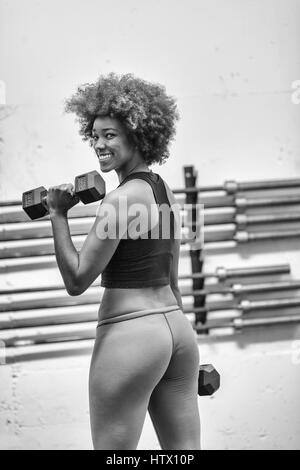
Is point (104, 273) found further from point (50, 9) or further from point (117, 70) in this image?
point (50, 9)

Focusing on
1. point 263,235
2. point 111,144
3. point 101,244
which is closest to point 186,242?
point 263,235

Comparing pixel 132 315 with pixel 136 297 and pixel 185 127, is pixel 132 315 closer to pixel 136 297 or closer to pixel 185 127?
pixel 136 297

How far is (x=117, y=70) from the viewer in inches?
103

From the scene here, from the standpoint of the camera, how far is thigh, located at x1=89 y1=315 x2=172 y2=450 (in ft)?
4.34

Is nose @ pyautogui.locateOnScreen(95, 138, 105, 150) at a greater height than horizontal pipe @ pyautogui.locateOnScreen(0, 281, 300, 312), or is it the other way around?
nose @ pyautogui.locateOnScreen(95, 138, 105, 150)

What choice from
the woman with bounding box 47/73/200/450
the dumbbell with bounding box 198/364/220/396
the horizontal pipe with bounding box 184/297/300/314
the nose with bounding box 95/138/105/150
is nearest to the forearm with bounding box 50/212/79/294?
the woman with bounding box 47/73/200/450

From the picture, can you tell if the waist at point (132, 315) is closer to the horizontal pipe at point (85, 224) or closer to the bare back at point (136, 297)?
the bare back at point (136, 297)

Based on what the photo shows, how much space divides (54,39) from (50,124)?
1.16 feet

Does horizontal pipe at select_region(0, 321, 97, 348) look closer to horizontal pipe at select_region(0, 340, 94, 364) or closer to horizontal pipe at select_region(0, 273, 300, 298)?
horizontal pipe at select_region(0, 340, 94, 364)

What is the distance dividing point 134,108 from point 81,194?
0.25 meters

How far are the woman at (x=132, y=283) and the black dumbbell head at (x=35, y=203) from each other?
0.25ft

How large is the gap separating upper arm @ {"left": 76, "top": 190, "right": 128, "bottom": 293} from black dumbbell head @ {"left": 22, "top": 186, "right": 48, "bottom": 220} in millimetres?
200

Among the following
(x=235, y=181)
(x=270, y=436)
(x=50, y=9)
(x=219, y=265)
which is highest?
(x=50, y=9)

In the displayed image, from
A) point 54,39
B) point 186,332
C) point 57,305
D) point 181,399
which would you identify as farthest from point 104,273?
point 54,39
